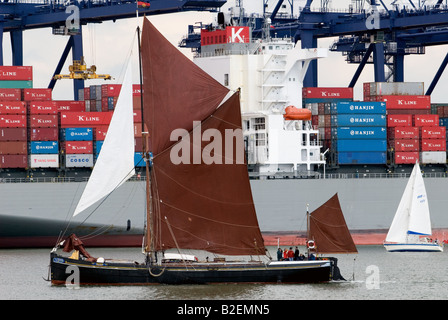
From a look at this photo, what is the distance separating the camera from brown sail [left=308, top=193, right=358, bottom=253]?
37.3 meters

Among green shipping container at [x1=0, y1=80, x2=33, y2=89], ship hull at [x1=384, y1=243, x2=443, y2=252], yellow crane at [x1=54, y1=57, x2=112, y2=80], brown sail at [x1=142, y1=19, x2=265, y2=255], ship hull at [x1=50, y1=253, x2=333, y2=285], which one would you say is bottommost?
ship hull at [x1=384, y1=243, x2=443, y2=252]

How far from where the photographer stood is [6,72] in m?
51.0

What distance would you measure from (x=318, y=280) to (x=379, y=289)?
2.06m

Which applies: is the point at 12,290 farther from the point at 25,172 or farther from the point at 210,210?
the point at 25,172

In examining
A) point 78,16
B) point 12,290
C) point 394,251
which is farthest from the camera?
point 78,16

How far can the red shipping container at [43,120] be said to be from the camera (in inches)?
1937

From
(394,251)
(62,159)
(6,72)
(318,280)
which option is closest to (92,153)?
(62,159)

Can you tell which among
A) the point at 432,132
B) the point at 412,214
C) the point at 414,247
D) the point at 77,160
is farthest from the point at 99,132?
the point at 432,132

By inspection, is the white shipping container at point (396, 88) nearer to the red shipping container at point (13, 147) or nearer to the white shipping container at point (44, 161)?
the white shipping container at point (44, 161)

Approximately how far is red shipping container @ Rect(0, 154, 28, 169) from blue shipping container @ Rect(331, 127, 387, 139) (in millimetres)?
14869

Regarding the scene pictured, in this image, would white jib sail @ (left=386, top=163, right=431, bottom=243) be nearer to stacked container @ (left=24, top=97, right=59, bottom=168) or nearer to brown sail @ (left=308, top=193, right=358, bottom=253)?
brown sail @ (left=308, top=193, right=358, bottom=253)

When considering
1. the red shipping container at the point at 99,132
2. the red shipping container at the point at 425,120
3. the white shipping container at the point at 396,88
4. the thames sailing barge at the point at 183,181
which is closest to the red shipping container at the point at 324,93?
the white shipping container at the point at 396,88

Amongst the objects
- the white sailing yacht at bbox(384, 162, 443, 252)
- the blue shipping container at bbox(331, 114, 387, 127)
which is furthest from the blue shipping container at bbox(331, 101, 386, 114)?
the white sailing yacht at bbox(384, 162, 443, 252)

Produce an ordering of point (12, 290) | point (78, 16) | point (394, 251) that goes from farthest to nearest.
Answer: point (78, 16), point (394, 251), point (12, 290)
